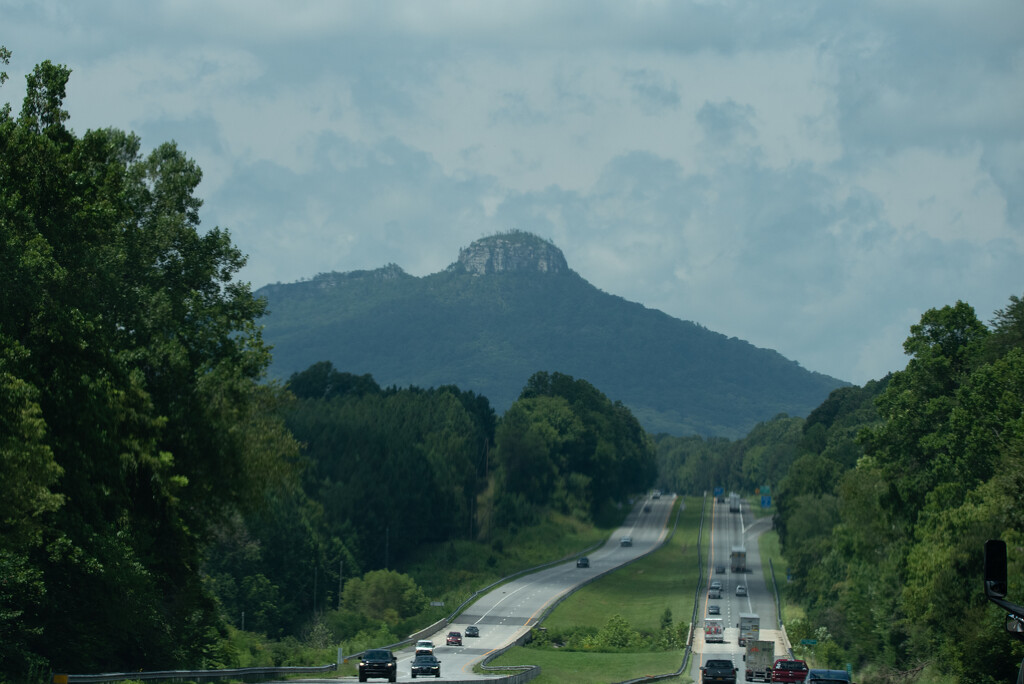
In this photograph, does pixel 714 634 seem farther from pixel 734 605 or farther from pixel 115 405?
pixel 115 405

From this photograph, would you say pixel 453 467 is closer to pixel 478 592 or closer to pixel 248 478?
pixel 478 592

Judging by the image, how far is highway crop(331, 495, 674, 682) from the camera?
81875 mm

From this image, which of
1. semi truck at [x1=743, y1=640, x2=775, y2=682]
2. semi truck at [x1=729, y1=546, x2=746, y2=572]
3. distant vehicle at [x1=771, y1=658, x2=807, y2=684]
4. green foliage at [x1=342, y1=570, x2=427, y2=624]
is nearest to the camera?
distant vehicle at [x1=771, y1=658, x2=807, y2=684]

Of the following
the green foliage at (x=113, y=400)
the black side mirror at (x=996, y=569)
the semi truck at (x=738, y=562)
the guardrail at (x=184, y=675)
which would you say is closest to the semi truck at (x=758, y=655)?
the guardrail at (x=184, y=675)

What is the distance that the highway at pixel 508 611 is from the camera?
8188cm

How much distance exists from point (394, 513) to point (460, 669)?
79.7 meters

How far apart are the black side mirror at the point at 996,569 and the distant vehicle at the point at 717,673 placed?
4661 cm

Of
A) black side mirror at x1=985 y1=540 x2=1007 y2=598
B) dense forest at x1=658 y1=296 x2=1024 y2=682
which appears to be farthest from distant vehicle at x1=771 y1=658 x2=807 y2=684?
black side mirror at x1=985 y1=540 x2=1007 y2=598

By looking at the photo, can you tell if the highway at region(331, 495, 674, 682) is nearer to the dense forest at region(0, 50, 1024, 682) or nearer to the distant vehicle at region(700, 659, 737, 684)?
the distant vehicle at region(700, 659, 737, 684)

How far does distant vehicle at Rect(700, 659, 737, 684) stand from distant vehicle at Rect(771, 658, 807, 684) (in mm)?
5749

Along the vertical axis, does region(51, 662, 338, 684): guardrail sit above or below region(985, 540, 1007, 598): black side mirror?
below

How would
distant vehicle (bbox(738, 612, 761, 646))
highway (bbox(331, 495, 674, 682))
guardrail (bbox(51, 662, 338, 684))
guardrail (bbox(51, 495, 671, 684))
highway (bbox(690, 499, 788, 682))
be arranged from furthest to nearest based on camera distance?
highway (bbox(690, 499, 788, 682)), distant vehicle (bbox(738, 612, 761, 646)), highway (bbox(331, 495, 674, 682)), guardrail (bbox(51, 495, 671, 684)), guardrail (bbox(51, 662, 338, 684))

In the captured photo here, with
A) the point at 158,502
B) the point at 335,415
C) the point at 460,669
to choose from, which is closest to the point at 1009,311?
the point at 460,669

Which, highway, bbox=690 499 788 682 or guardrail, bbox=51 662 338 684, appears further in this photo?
highway, bbox=690 499 788 682
